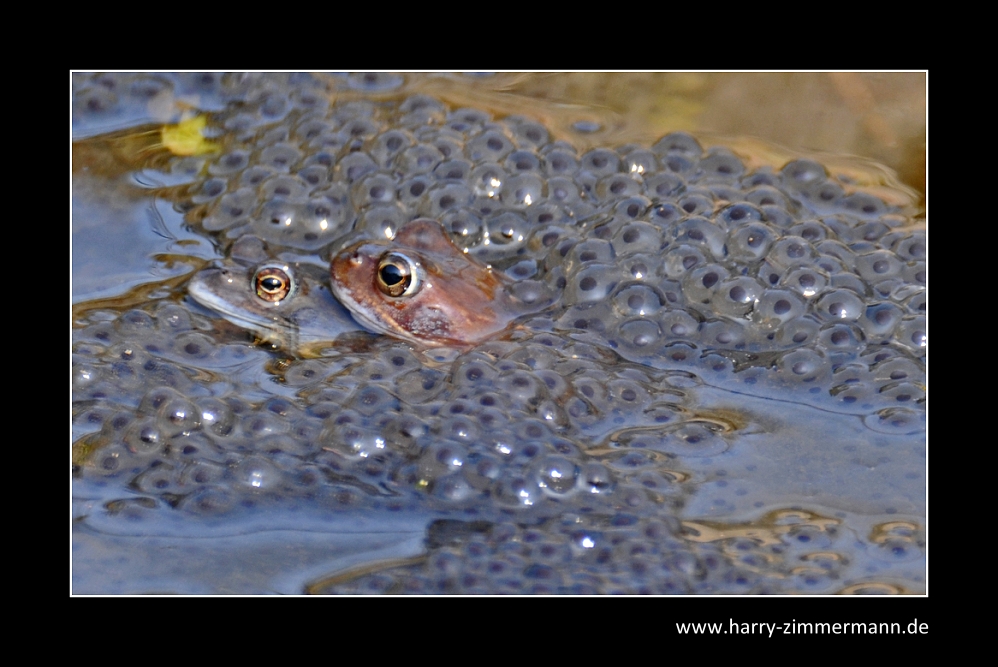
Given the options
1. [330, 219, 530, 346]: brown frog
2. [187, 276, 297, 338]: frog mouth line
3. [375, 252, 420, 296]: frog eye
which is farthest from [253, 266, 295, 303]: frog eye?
[375, 252, 420, 296]: frog eye

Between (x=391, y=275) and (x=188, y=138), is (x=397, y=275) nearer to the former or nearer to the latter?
(x=391, y=275)

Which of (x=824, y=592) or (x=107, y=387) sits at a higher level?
(x=107, y=387)

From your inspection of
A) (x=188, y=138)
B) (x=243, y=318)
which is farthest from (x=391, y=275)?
(x=188, y=138)

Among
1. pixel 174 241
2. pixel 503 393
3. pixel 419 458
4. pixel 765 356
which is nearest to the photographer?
pixel 419 458

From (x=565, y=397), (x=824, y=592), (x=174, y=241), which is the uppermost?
(x=174, y=241)

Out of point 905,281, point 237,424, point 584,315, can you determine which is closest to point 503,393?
point 584,315

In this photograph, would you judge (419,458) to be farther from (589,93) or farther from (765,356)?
(589,93)

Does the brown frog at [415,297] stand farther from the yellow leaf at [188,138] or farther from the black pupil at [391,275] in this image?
the yellow leaf at [188,138]
